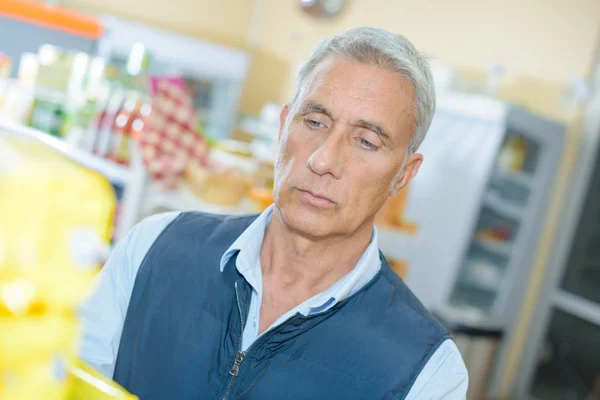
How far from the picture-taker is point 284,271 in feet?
4.43

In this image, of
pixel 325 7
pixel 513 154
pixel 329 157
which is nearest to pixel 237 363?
pixel 329 157

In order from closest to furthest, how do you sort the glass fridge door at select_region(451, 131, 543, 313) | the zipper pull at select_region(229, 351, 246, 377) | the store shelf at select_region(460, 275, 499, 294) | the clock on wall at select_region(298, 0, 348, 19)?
the zipper pull at select_region(229, 351, 246, 377) → the glass fridge door at select_region(451, 131, 543, 313) → the store shelf at select_region(460, 275, 499, 294) → the clock on wall at select_region(298, 0, 348, 19)

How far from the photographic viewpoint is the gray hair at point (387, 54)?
49.4 inches

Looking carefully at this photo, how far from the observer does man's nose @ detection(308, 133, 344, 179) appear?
120 centimetres

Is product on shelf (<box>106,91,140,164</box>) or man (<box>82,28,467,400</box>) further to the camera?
product on shelf (<box>106,91,140,164</box>)

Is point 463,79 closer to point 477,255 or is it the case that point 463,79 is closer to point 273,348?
point 477,255

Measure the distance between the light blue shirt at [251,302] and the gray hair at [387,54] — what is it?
305 millimetres

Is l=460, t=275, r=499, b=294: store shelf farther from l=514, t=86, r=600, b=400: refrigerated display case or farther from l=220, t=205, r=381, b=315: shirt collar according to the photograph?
l=220, t=205, r=381, b=315: shirt collar

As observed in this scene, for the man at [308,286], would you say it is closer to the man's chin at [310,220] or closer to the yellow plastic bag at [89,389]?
the man's chin at [310,220]

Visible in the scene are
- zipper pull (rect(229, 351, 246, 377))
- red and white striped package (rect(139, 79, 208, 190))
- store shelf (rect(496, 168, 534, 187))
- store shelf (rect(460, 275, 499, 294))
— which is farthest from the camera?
store shelf (rect(460, 275, 499, 294))

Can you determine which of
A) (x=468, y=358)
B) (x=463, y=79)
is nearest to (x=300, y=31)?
(x=463, y=79)

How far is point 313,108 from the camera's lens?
4.13 ft

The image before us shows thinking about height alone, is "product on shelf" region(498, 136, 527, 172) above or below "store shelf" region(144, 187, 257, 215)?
above

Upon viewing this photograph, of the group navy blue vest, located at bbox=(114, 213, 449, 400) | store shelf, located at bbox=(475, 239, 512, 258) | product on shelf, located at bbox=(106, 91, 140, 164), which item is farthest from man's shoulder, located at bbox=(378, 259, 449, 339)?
store shelf, located at bbox=(475, 239, 512, 258)
